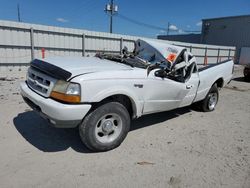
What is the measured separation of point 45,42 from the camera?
1144cm

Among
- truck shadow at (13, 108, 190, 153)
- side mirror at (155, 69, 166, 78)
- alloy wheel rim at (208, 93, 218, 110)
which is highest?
side mirror at (155, 69, 166, 78)

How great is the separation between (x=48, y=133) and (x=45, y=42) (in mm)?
8617

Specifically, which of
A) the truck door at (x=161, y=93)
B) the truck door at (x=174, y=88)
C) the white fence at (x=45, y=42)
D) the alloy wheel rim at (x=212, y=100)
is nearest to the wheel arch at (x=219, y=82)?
the alloy wheel rim at (x=212, y=100)

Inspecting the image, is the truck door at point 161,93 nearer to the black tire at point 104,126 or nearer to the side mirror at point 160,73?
the side mirror at point 160,73

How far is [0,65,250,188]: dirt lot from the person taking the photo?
2.80 metres

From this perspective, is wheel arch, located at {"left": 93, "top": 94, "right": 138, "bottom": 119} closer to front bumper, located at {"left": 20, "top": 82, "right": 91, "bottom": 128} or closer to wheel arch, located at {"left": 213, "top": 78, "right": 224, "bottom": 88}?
front bumper, located at {"left": 20, "top": 82, "right": 91, "bottom": 128}

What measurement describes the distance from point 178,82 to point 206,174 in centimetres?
192

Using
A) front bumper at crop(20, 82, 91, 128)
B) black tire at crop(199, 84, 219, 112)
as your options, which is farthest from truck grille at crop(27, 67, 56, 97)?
black tire at crop(199, 84, 219, 112)

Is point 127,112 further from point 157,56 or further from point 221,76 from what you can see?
point 221,76

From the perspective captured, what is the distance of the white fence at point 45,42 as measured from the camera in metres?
10.3

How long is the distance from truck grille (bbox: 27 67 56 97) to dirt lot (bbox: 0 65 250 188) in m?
0.90

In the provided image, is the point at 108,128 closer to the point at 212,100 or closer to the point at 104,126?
the point at 104,126

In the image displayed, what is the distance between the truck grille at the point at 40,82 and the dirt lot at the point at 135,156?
0.90m

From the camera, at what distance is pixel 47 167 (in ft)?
9.77
